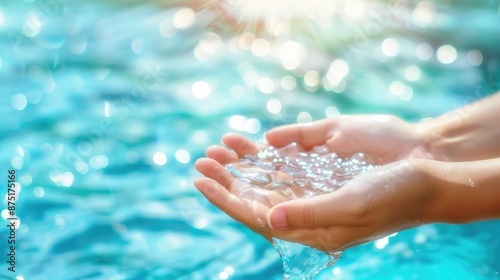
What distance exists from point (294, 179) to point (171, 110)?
141cm

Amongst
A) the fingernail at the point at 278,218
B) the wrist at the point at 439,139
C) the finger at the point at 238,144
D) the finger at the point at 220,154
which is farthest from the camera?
the wrist at the point at 439,139

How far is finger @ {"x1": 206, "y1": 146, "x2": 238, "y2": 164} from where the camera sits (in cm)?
227

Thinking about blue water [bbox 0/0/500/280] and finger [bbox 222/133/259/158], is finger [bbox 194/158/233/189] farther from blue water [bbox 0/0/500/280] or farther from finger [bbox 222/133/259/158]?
blue water [bbox 0/0/500/280]

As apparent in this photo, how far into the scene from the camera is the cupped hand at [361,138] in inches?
97.4

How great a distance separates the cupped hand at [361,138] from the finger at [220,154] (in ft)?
0.68

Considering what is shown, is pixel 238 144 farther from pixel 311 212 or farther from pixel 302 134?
pixel 311 212

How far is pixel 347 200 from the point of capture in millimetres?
1853

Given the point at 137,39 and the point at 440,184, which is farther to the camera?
the point at 137,39

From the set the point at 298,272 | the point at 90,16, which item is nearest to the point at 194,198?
the point at 298,272

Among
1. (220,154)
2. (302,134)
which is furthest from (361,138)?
(220,154)

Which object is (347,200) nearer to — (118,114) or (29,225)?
(29,225)

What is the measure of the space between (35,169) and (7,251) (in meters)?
0.57

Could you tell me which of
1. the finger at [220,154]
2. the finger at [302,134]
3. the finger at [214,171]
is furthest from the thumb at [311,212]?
the finger at [302,134]

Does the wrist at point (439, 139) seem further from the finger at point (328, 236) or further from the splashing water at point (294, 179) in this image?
the finger at point (328, 236)
